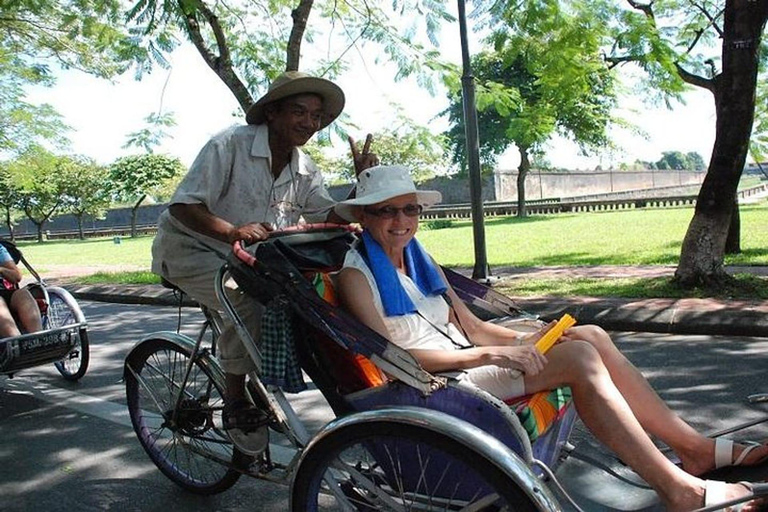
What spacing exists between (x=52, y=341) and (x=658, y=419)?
4.41 meters

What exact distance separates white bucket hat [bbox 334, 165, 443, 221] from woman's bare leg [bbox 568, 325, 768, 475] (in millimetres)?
852

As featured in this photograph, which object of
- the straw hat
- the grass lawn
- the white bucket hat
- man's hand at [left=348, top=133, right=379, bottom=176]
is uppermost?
the straw hat

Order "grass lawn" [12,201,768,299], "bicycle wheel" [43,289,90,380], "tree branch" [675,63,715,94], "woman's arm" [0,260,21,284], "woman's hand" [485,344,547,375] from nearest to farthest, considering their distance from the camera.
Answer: "woman's hand" [485,344,547,375] → "woman's arm" [0,260,21,284] → "bicycle wheel" [43,289,90,380] → "grass lawn" [12,201,768,299] → "tree branch" [675,63,715,94]

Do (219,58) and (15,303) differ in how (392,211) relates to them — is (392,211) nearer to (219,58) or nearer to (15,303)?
(15,303)

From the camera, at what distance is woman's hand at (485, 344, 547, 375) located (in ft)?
7.14

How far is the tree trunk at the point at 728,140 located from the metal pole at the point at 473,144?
7.74 ft

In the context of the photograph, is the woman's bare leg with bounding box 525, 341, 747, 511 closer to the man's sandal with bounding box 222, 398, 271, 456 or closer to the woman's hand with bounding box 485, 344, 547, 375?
the woman's hand with bounding box 485, 344, 547, 375

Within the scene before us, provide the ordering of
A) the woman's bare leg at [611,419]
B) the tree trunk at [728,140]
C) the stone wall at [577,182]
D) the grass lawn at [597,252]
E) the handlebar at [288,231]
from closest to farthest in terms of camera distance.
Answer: the woman's bare leg at [611,419]
the handlebar at [288,231]
the tree trunk at [728,140]
the grass lawn at [597,252]
the stone wall at [577,182]

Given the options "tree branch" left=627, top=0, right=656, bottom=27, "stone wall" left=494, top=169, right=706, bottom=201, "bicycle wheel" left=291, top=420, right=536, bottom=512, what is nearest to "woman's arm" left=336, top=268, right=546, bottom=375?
"bicycle wheel" left=291, top=420, right=536, bottom=512

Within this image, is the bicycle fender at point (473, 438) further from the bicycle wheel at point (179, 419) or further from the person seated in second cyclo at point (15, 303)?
the person seated in second cyclo at point (15, 303)

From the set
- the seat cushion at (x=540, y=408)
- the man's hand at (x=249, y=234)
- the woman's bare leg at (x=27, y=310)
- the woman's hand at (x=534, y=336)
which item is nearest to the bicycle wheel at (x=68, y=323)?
the woman's bare leg at (x=27, y=310)

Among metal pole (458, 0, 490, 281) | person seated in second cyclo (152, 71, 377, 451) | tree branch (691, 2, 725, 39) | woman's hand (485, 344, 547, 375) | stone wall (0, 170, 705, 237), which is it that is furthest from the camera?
stone wall (0, 170, 705, 237)

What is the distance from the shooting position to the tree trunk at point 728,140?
6.50 meters

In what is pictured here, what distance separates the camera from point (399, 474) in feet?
6.99
